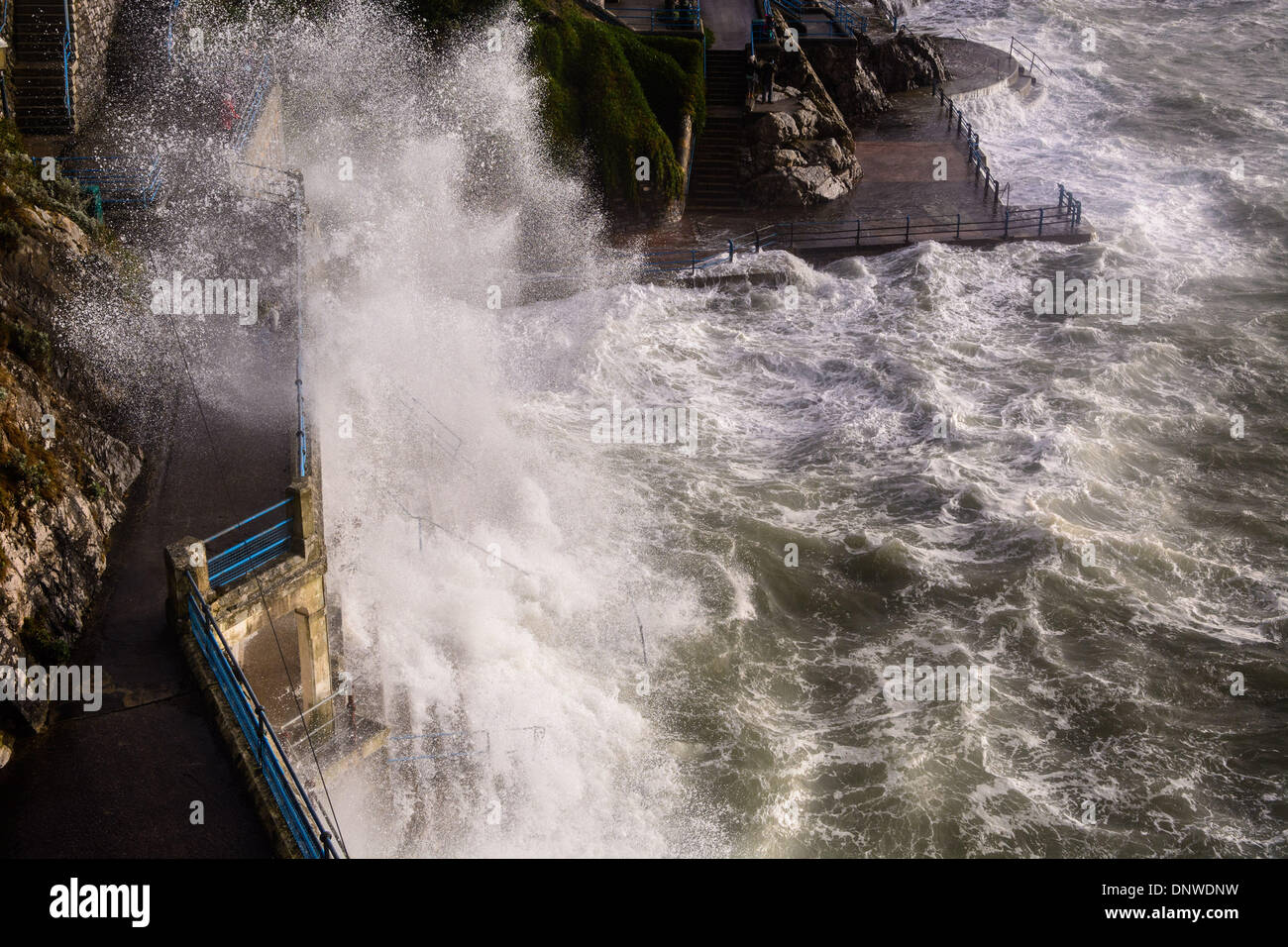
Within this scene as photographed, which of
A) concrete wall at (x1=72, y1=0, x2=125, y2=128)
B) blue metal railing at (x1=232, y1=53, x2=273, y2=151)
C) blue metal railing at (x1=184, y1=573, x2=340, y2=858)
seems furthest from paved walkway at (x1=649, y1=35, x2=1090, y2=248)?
blue metal railing at (x1=184, y1=573, x2=340, y2=858)

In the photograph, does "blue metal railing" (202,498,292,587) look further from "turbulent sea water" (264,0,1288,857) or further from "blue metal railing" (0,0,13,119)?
"blue metal railing" (0,0,13,119)

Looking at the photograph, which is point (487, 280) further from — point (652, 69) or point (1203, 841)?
point (1203, 841)

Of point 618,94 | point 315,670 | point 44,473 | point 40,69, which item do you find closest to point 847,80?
point 618,94

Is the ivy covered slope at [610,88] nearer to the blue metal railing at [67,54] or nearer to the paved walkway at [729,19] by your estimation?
the paved walkway at [729,19]

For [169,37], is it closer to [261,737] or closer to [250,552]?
[250,552]

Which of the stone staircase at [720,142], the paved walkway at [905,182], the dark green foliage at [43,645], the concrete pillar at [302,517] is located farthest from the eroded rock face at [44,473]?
the stone staircase at [720,142]

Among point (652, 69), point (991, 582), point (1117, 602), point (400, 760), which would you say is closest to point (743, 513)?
point (991, 582)
